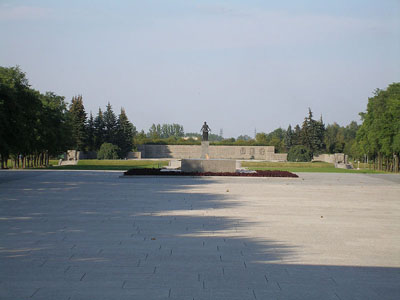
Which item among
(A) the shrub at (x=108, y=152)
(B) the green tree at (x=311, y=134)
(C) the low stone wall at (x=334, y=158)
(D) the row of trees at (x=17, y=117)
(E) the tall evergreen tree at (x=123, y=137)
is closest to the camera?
(D) the row of trees at (x=17, y=117)

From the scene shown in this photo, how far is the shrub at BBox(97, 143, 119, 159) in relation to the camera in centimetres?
5591

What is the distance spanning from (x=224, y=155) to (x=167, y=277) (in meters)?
62.4

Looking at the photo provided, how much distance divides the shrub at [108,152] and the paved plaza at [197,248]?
136 feet

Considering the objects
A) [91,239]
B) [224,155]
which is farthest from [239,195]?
[224,155]

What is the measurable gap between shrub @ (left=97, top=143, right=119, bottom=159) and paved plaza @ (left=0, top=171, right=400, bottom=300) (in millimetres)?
41348

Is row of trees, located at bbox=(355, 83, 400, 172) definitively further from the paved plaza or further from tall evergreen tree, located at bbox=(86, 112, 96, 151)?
tall evergreen tree, located at bbox=(86, 112, 96, 151)

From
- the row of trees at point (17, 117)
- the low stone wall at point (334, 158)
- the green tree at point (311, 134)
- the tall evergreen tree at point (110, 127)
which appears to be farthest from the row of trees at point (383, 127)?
the tall evergreen tree at point (110, 127)

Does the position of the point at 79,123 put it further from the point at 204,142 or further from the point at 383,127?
the point at 383,127

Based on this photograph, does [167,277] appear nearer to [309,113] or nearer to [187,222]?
[187,222]

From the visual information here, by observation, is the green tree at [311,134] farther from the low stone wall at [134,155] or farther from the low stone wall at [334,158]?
the low stone wall at [134,155]

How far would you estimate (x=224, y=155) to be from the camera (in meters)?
68.1

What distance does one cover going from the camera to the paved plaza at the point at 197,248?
5473 mm

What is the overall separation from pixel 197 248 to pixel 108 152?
162 ft

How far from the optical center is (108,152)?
5584cm
